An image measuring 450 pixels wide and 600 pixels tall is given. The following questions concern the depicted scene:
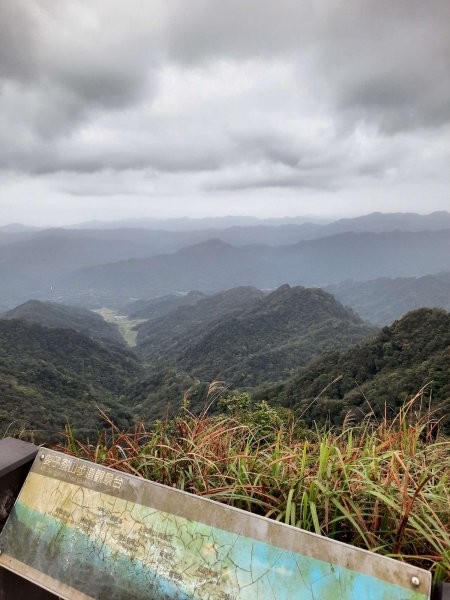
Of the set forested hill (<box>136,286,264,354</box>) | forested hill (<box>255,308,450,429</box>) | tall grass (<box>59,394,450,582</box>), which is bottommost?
forested hill (<box>136,286,264,354</box>)

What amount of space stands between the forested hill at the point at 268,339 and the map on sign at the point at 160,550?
6250 centimetres

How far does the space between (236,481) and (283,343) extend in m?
85.7

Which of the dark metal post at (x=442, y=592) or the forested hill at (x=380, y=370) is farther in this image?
the forested hill at (x=380, y=370)

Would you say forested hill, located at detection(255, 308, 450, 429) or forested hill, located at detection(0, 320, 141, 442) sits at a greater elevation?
forested hill, located at detection(255, 308, 450, 429)

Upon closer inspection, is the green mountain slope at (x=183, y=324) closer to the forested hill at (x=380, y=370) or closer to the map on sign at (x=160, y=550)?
the forested hill at (x=380, y=370)

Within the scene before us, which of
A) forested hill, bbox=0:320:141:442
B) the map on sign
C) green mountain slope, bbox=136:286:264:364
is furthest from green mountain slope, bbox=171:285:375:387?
the map on sign

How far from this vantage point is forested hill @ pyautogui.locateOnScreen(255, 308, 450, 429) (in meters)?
26.6

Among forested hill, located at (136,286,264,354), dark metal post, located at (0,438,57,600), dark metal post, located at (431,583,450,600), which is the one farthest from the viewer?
forested hill, located at (136,286,264,354)

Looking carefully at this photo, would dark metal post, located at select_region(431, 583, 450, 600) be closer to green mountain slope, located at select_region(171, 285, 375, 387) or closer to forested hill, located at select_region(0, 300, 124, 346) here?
green mountain slope, located at select_region(171, 285, 375, 387)

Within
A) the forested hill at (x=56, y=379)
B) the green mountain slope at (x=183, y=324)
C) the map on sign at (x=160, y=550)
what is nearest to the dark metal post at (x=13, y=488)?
the map on sign at (x=160, y=550)

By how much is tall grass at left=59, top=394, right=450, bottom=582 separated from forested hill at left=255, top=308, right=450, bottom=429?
24256mm

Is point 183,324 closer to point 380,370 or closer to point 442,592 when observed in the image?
point 380,370

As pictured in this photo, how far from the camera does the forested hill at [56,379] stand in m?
36.5

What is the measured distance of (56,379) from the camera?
180ft
